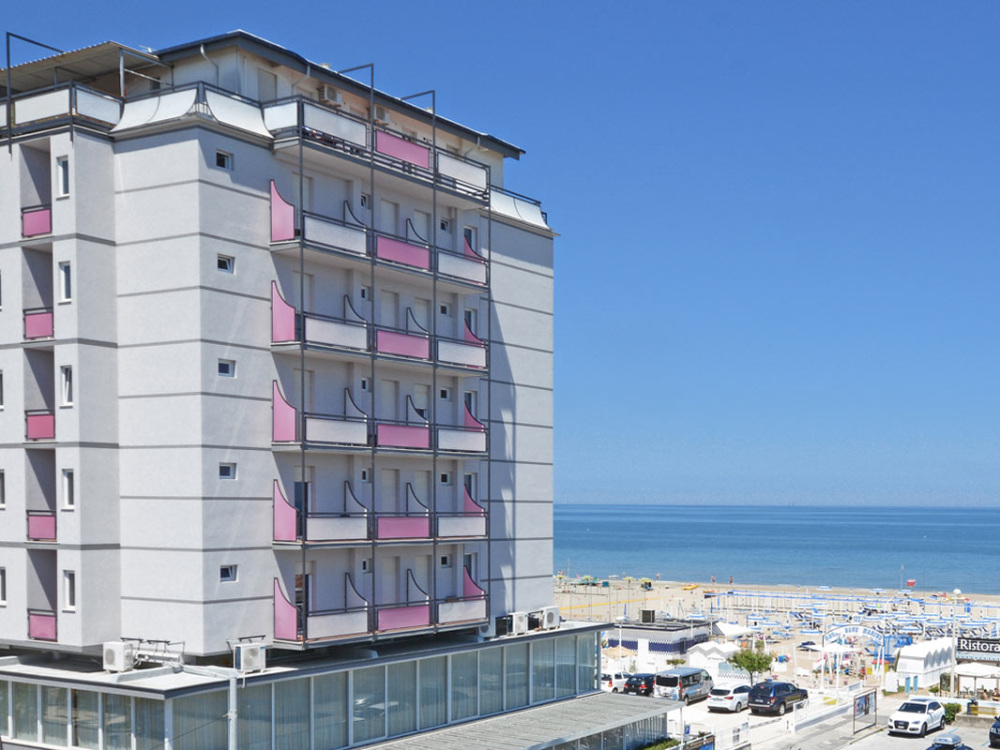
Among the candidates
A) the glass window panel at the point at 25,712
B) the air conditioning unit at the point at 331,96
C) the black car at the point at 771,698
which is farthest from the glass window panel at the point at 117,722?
the black car at the point at 771,698

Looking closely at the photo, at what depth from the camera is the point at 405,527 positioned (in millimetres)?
33125

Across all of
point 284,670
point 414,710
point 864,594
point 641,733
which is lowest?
point 864,594

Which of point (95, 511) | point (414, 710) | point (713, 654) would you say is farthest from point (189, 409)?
point (713, 654)

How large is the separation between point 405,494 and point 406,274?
6646 millimetres

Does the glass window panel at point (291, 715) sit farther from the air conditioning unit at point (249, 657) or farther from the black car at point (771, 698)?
the black car at point (771, 698)

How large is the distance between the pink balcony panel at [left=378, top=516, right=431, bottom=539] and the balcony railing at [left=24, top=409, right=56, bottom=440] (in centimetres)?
906

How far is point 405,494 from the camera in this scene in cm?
3444

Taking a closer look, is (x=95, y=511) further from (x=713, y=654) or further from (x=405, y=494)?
(x=713, y=654)

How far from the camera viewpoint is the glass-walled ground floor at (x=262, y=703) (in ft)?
88.4

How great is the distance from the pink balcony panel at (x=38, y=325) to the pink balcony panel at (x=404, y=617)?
11526 millimetres

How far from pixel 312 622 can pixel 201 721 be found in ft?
12.3

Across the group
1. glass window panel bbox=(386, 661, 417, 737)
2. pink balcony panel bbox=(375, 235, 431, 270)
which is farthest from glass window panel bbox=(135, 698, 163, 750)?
pink balcony panel bbox=(375, 235, 431, 270)

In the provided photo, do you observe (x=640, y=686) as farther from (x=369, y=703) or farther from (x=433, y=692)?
(x=369, y=703)

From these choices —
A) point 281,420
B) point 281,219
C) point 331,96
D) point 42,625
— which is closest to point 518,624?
point 281,420
